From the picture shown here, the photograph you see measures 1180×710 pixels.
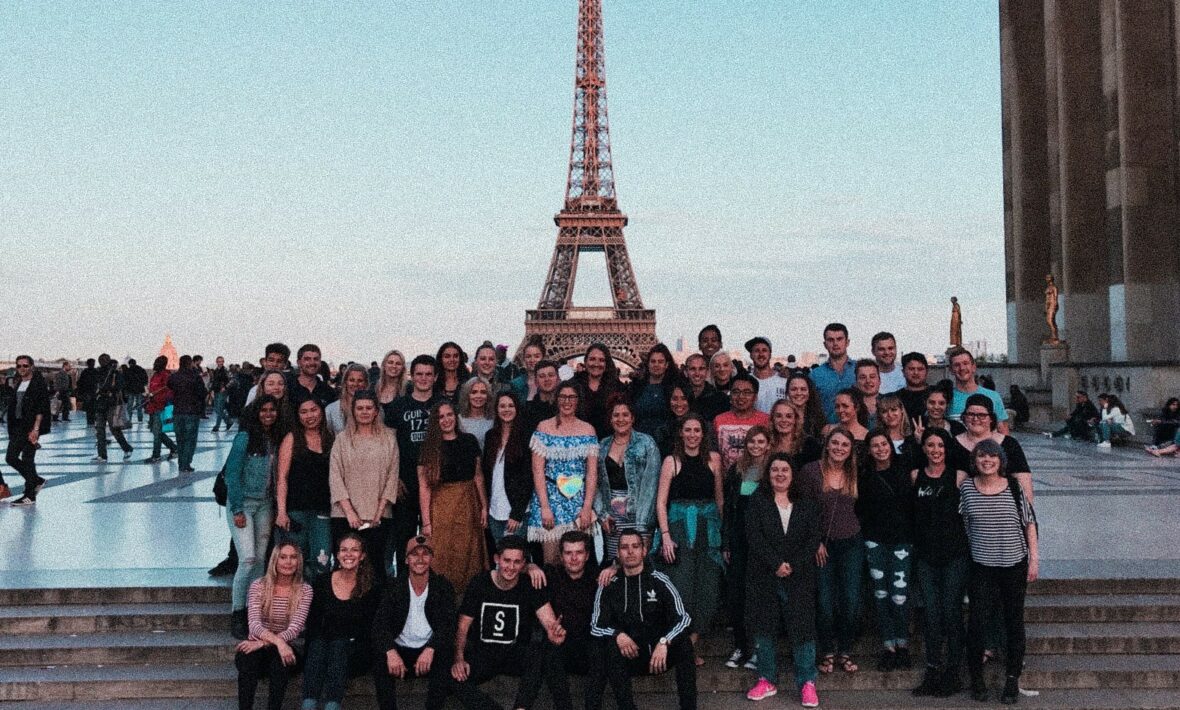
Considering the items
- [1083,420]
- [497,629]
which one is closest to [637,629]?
[497,629]

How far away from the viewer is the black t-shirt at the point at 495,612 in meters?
6.40

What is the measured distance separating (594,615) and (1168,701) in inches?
144

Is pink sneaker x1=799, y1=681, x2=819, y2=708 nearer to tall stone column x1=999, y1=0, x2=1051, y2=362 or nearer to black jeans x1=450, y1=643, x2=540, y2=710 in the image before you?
black jeans x1=450, y1=643, x2=540, y2=710

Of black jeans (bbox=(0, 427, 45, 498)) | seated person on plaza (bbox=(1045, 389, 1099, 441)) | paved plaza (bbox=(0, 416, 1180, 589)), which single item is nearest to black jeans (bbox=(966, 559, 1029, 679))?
paved plaza (bbox=(0, 416, 1180, 589))

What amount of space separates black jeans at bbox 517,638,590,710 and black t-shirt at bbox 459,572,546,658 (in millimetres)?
227

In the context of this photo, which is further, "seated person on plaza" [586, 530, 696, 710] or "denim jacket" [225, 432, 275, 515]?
"denim jacket" [225, 432, 275, 515]

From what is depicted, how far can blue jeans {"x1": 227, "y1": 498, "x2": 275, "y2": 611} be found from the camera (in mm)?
7051

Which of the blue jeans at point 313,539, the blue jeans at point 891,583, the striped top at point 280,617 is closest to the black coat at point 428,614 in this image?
the striped top at point 280,617

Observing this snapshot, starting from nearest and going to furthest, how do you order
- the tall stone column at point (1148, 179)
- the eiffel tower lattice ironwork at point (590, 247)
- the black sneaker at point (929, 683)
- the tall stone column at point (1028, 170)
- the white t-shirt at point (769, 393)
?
the black sneaker at point (929, 683) → the white t-shirt at point (769, 393) → the tall stone column at point (1148, 179) → the tall stone column at point (1028, 170) → the eiffel tower lattice ironwork at point (590, 247)

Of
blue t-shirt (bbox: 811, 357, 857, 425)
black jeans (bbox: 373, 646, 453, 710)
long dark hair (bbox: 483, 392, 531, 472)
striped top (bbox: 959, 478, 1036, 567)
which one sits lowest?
black jeans (bbox: 373, 646, 453, 710)

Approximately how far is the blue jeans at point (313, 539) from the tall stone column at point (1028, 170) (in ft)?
98.3

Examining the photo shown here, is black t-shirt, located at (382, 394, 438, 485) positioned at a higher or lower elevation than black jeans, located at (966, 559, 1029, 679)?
higher

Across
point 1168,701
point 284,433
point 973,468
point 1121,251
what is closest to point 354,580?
point 284,433

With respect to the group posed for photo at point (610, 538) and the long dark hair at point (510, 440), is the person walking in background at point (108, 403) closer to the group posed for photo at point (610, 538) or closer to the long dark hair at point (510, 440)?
the group posed for photo at point (610, 538)
